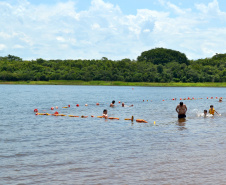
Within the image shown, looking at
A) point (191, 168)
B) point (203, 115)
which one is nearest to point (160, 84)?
point (203, 115)

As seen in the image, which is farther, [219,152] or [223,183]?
[219,152]

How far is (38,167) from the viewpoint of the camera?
15.4 meters

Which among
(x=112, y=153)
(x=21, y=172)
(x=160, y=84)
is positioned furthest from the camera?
(x=160, y=84)

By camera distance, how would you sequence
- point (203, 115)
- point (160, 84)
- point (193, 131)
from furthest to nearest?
point (160, 84) → point (203, 115) → point (193, 131)

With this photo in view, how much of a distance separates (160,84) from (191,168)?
18129 cm

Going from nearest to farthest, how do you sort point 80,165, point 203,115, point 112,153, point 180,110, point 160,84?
point 80,165, point 112,153, point 180,110, point 203,115, point 160,84

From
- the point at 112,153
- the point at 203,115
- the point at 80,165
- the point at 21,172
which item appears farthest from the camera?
the point at 203,115

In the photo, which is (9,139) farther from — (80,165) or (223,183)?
(223,183)

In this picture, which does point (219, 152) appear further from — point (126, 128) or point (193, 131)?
point (126, 128)

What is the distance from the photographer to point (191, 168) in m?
15.3

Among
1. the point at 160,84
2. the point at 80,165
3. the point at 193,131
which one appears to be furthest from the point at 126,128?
the point at 160,84

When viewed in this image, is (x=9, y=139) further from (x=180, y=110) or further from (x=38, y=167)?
(x=180, y=110)

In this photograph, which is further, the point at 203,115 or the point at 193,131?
the point at 203,115

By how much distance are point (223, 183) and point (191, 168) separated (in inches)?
90.5
